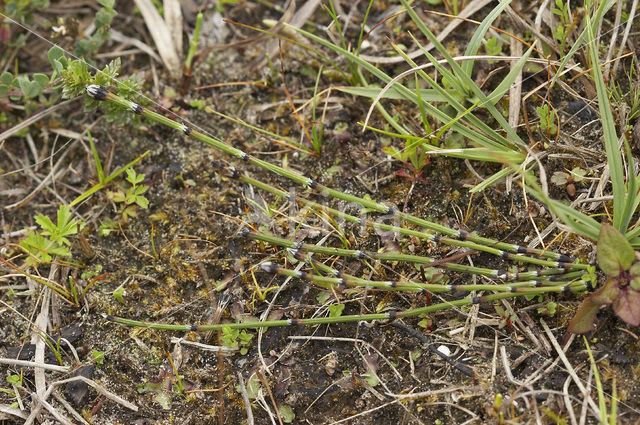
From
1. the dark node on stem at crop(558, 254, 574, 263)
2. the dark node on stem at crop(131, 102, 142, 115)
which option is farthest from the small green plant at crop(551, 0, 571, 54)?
the dark node on stem at crop(131, 102, 142, 115)

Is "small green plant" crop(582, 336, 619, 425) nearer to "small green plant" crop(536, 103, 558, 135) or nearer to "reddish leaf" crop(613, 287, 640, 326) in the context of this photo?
"reddish leaf" crop(613, 287, 640, 326)

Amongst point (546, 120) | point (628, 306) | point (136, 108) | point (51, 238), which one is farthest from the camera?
point (51, 238)

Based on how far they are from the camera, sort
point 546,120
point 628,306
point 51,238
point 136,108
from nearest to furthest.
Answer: point 628,306, point 136,108, point 546,120, point 51,238

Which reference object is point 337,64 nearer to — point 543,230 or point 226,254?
point 226,254

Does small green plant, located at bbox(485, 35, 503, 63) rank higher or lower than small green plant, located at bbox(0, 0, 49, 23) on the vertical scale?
higher

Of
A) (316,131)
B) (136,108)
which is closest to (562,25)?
(316,131)

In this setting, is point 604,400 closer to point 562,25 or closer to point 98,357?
point 562,25
